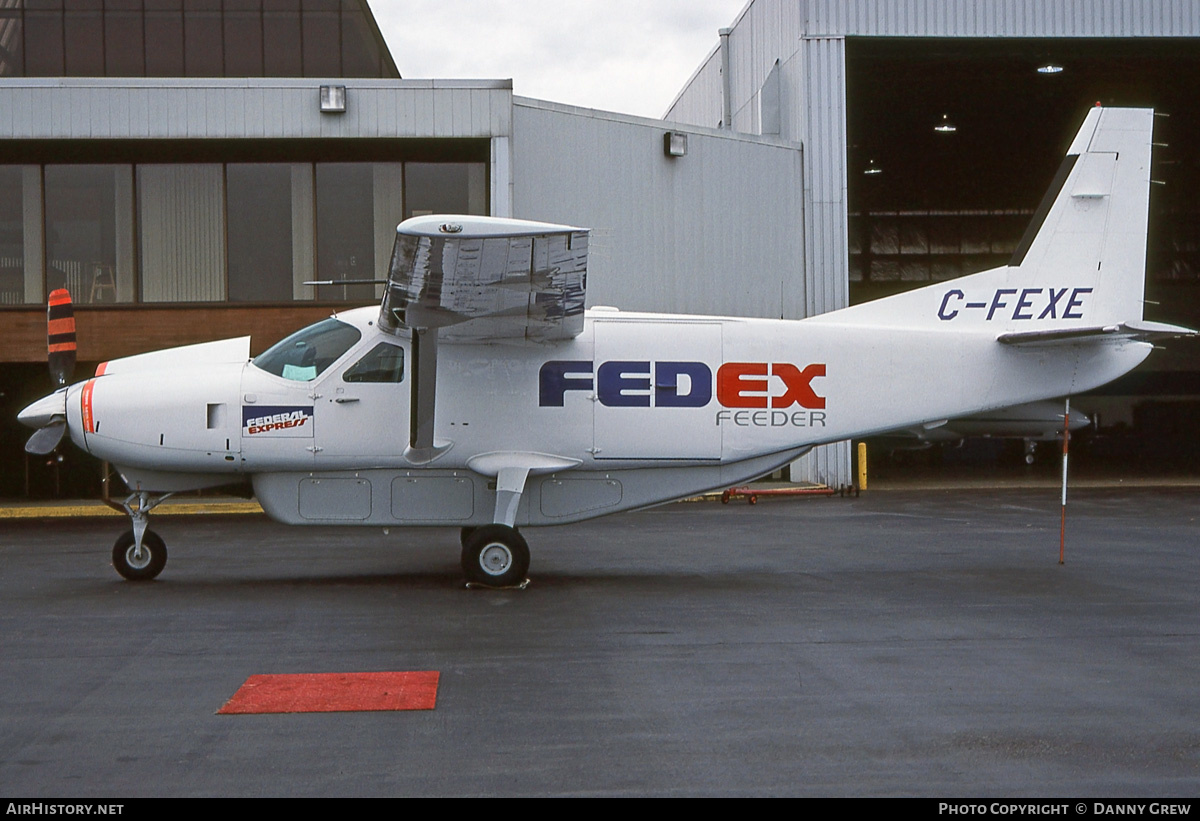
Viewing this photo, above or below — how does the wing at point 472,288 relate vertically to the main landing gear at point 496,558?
above

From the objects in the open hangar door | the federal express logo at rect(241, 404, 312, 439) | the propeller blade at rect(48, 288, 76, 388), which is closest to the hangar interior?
the open hangar door

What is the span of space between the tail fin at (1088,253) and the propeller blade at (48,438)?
7297mm

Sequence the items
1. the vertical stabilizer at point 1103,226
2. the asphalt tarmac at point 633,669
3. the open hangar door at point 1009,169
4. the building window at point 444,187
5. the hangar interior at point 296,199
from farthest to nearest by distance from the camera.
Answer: the open hangar door at point 1009,169, the building window at point 444,187, the hangar interior at point 296,199, the vertical stabilizer at point 1103,226, the asphalt tarmac at point 633,669

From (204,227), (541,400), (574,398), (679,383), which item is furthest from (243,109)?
(679,383)

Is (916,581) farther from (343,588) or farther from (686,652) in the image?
(343,588)

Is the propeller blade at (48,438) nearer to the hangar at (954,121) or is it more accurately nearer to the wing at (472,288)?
the wing at (472,288)

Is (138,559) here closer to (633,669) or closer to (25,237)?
(633,669)

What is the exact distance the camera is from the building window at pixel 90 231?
2088 cm

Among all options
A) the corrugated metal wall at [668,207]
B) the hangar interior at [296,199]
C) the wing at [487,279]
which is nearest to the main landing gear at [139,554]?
the wing at [487,279]

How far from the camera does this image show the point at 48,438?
10039 mm

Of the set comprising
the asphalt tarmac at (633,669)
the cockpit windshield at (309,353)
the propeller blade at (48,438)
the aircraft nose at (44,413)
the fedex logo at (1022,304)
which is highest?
the fedex logo at (1022,304)

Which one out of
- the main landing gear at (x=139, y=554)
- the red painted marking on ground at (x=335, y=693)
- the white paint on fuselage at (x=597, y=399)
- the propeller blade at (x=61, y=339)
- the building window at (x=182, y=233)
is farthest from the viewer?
the building window at (x=182, y=233)

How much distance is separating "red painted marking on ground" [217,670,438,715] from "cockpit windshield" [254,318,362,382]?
417cm
